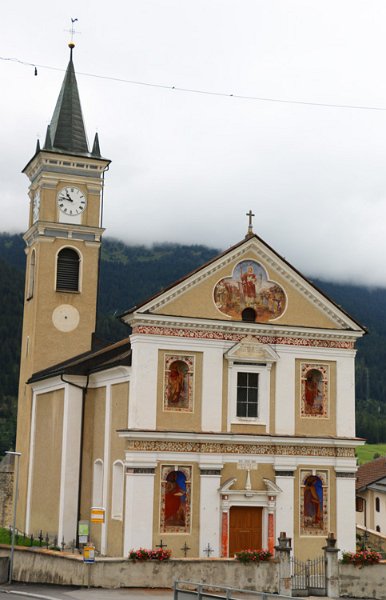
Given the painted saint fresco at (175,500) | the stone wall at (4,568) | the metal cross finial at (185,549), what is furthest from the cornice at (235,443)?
the stone wall at (4,568)

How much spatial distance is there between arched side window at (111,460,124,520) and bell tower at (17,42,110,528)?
11.0 meters

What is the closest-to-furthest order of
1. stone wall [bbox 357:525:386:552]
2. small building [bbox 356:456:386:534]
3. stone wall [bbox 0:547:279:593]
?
stone wall [bbox 0:547:279:593]
stone wall [bbox 357:525:386:552]
small building [bbox 356:456:386:534]

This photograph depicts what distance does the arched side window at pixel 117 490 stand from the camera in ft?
114

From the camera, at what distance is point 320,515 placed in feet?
117

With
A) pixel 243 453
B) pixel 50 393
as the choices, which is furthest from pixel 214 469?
pixel 50 393

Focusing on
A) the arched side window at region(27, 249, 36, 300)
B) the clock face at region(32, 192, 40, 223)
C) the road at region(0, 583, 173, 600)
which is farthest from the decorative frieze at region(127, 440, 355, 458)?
the clock face at region(32, 192, 40, 223)

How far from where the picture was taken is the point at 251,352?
3566 cm

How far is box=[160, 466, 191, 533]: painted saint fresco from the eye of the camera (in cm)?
3378

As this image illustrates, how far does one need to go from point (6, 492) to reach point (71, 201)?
17.1 meters

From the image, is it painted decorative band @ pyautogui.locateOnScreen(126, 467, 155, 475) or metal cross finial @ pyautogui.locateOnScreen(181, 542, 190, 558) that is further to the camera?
metal cross finial @ pyautogui.locateOnScreen(181, 542, 190, 558)

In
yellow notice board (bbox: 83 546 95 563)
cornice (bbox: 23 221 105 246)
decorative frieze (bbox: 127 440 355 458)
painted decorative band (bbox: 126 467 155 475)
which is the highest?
cornice (bbox: 23 221 105 246)

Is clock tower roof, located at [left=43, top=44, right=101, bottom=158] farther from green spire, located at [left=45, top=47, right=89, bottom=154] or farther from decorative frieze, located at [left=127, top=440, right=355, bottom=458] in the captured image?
decorative frieze, located at [left=127, top=440, right=355, bottom=458]

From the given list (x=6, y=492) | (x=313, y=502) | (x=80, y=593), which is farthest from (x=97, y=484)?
(x=6, y=492)

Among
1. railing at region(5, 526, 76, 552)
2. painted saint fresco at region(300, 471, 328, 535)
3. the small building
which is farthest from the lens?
the small building
